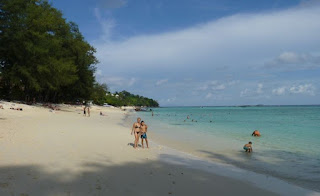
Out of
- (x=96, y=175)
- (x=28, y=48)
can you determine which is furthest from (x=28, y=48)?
(x=96, y=175)

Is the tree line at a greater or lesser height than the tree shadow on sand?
greater

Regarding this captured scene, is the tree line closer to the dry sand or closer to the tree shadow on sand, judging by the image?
the dry sand

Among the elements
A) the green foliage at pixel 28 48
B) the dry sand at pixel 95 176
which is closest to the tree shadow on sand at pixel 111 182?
the dry sand at pixel 95 176

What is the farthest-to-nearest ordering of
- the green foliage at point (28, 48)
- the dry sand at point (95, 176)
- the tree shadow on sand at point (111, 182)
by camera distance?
1. the green foliage at point (28, 48)
2. the dry sand at point (95, 176)
3. the tree shadow on sand at point (111, 182)

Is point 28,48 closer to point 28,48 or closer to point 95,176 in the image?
point 28,48

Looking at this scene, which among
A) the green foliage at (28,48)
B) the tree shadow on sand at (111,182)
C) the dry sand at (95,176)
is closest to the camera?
the tree shadow on sand at (111,182)

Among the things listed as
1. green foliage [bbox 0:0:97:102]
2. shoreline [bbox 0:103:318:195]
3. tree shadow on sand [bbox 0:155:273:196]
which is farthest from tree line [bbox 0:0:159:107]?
tree shadow on sand [bbox 0:155:273:196]

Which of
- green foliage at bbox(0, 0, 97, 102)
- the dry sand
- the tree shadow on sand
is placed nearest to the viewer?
the tree shadow on sand

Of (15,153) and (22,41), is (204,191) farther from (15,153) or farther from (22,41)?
(22,41)

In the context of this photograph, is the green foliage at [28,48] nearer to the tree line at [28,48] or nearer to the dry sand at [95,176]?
the tree line at [28,48]

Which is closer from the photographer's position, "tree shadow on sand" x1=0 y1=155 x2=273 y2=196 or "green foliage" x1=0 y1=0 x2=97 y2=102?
"tree shadow on sand" x1=0 y1=155 x2=273 y2=196

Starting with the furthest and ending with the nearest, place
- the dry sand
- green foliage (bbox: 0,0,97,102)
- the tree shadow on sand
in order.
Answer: green foliage (bbox: 0,0,97,102) → the dry sand → the tree shadow on sand

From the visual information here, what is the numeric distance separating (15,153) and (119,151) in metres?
4.09

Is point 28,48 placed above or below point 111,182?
above
